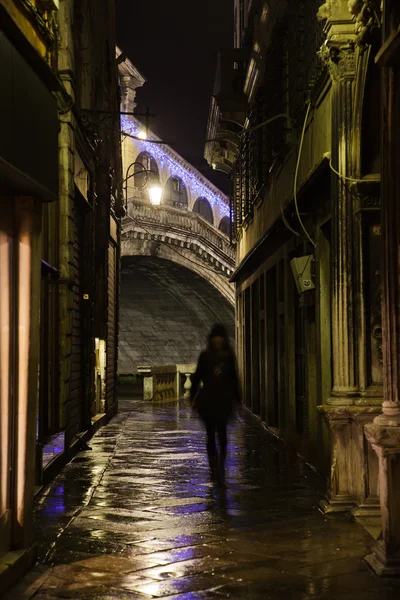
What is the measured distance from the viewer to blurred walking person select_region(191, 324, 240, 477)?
9031 mm

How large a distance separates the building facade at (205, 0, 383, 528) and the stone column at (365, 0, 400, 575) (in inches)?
43.1

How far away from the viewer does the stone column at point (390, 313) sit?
221 inches

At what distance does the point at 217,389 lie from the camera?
9.03 m

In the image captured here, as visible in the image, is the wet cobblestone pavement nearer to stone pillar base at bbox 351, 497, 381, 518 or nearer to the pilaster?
stone pillar base at bbox 351, 497, 381, 518

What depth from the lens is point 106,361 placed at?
18859mm

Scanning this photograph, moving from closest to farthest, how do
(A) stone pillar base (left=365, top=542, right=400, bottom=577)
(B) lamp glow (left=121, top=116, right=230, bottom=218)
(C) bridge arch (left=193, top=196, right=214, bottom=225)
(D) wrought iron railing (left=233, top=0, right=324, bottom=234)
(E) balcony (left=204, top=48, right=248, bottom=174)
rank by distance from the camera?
1. (A) stone pillar base (left=365, top=542, right=400, bottom=577)
2. (D) wrought iron railing (left=233, top=0, right=324, bottom=234)
3. (E) balcony (left=204, top=48, right=248, bottom=174)
4. (B) lamp glow (left=121, top=116, right=230, bottom=218)
5. (C) bridge arch (left=193, top=196, right=214, bottom=225)

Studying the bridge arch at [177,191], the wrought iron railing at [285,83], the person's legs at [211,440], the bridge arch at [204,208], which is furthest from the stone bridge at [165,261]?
the person's legs at [211,440]

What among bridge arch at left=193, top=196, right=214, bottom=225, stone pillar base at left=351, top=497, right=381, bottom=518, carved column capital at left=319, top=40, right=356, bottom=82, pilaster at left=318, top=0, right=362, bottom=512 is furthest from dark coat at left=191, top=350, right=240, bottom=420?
bridge arch at left=193, top=196, right=214, bottom=225

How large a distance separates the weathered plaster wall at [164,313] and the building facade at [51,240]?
51.7 feet

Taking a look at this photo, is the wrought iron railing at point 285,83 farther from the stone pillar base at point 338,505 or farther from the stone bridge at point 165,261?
the stone bridge at point 165,261

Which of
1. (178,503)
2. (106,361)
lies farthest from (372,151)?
(106,361)

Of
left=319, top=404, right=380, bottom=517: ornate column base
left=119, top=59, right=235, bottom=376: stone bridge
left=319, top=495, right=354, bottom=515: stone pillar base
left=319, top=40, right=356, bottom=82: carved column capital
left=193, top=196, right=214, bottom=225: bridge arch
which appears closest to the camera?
left=319, top=404, right=380, bottom=517: ornate column base

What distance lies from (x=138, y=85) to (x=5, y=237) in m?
40.5

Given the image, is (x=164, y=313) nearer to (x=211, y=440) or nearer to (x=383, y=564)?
(x=211, y=440)
